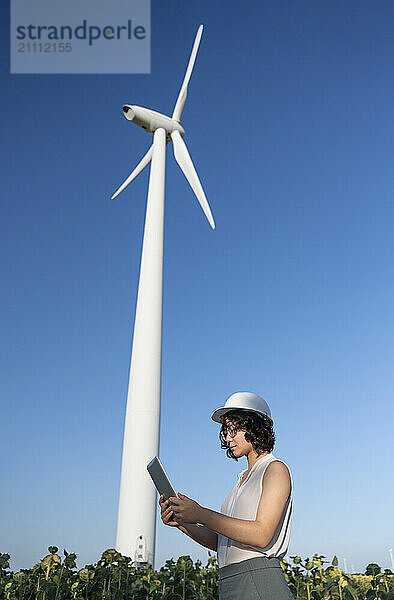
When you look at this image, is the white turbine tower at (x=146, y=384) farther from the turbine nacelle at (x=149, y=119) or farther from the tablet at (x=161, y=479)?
the tablet at (x=161, y=479)

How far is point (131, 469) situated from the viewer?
1612 centimetres

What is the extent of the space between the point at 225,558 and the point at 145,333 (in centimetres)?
1401

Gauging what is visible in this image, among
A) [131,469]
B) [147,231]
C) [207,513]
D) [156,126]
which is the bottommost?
[207,513]

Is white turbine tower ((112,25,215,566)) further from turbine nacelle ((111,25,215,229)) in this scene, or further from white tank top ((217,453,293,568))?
white tank top ((217,453,293,568))

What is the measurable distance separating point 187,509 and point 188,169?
19.8 m

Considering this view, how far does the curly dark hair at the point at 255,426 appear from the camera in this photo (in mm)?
4301

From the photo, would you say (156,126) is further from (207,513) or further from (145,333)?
(207,513)

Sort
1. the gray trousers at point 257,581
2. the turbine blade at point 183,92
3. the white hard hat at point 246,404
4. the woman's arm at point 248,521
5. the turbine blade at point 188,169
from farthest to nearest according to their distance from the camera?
the turbine blade at point 183,92 → the turbine blade at point 188,169 → the white hard hat at point 246,404 → the gray trousers at point 257,581 → the woman's arm at point 248,521

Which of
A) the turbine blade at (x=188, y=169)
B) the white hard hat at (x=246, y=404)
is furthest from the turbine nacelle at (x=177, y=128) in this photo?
the white hard hat at (x=246, y=404)

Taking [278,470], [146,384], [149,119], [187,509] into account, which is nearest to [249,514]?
[278,470]

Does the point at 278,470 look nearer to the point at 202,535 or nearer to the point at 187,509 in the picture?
the point at 187,509

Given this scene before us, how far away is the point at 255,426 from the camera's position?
431 cm

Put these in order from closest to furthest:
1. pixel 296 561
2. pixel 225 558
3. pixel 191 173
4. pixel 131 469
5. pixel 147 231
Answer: pixel 225 558 < pixel 296 561 < pixel 131 469 < pixel 147 231 < pixel 191 173

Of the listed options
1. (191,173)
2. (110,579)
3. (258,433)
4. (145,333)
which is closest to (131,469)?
(145,333)
